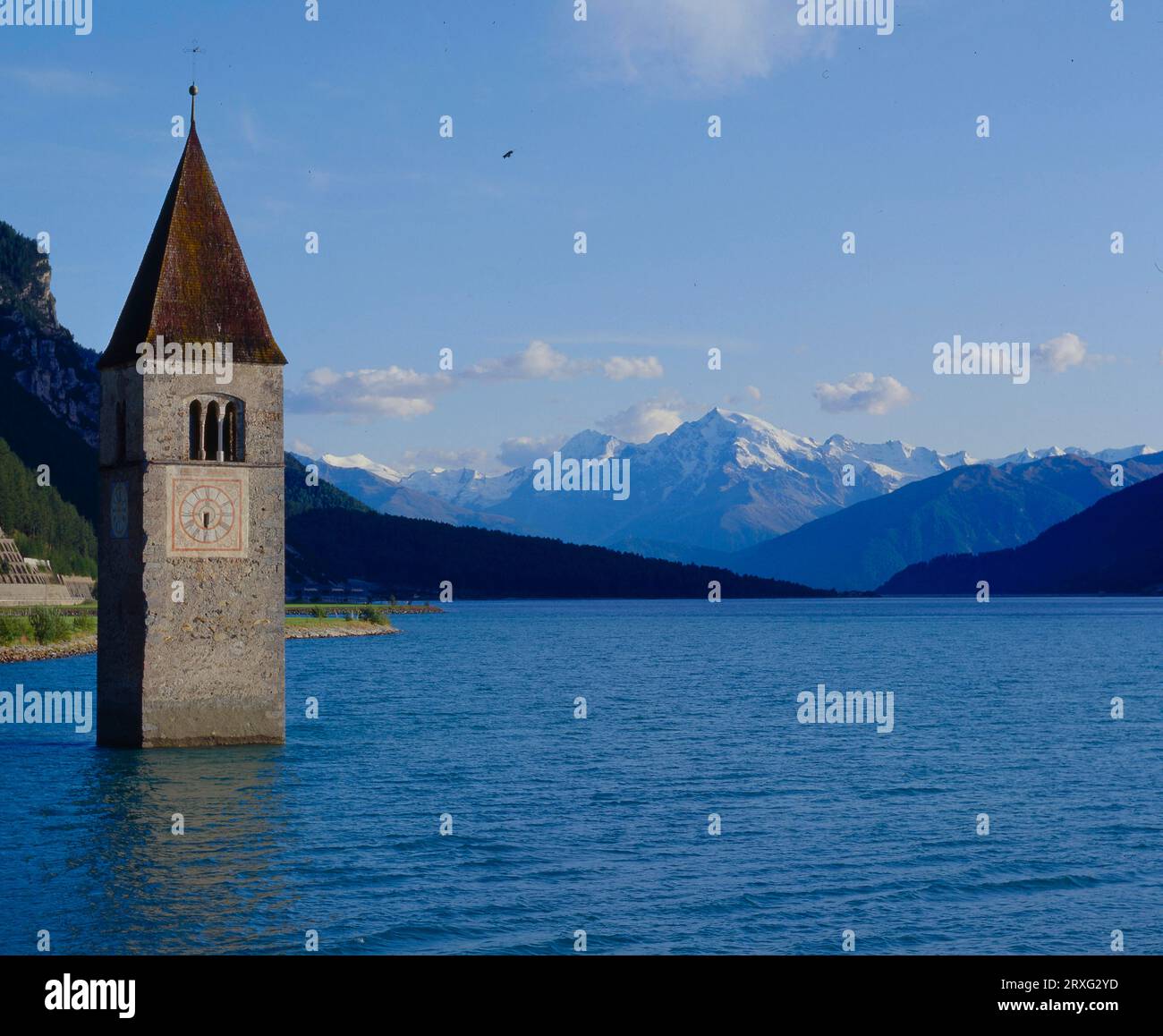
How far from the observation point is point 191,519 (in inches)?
1767

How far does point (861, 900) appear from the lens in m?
30.6

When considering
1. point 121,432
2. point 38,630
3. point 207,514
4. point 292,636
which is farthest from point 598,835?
point 292,636

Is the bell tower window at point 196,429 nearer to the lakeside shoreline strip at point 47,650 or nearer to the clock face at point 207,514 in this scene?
the clock face at point 207,514

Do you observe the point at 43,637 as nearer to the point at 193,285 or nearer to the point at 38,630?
the point at 38,630

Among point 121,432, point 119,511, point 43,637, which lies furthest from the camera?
point 43,637

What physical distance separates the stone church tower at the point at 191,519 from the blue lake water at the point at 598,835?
61.2 inches

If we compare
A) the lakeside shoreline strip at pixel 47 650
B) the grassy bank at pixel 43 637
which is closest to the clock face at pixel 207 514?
the lakeside shoreline strip at pixel 47 650

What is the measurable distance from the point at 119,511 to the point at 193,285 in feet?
23.3

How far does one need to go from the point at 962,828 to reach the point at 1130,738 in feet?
85.8

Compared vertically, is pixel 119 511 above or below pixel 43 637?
above

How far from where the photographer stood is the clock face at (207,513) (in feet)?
146

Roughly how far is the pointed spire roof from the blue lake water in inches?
473

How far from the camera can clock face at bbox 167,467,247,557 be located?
4462 cm
